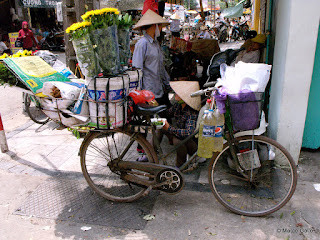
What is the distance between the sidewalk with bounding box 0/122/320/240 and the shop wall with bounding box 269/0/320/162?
572 millimetres

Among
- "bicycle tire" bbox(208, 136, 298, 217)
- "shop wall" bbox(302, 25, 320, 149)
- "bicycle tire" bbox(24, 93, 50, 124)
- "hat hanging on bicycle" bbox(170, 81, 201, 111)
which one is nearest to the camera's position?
"bicycle tire" bbox(208, 136, 298, 217)

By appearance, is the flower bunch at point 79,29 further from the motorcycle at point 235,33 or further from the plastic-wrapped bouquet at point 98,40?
the motorcycle at point 235,33

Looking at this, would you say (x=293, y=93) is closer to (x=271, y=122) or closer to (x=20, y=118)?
(x=271, y=122)

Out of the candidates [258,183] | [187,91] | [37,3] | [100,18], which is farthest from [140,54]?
[37,3]

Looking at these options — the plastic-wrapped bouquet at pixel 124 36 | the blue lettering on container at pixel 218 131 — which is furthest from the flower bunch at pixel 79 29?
the blue lettering on container at pixel 218 131

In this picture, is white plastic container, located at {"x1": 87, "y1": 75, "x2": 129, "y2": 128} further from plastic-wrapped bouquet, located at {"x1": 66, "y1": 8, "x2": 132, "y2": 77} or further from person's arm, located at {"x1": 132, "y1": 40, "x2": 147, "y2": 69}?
person's arm, located at {"x1": 132, "y1": 40, "x2": 147, "y2": 69}

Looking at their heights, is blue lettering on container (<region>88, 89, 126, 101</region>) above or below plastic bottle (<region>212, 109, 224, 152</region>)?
above

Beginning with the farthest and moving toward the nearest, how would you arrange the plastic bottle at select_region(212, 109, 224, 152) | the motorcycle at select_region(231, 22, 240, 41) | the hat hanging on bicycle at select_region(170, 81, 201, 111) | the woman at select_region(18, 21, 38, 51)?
the motorcycle at select_region(231, 22, 240, 41)
the woman at select_region(18, 21, 38, 51)
the hat hanging on bicycle at select_region(170, 81, 201, 111)
the plastic bottle at select_region(212, 109, 224, 152)

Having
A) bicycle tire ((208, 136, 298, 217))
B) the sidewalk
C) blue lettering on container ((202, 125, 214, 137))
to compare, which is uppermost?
blue lettering on container ((202, 125, 214, 137))

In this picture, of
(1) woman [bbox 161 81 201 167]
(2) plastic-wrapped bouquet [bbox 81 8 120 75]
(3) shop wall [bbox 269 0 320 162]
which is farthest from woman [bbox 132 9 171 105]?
(3) shop wall [bbox 269 0 320 162]

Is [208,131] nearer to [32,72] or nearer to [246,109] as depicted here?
[246,109]

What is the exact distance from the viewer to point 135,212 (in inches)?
122

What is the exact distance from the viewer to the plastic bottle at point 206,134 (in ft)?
9.00

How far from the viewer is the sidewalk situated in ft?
9.05
